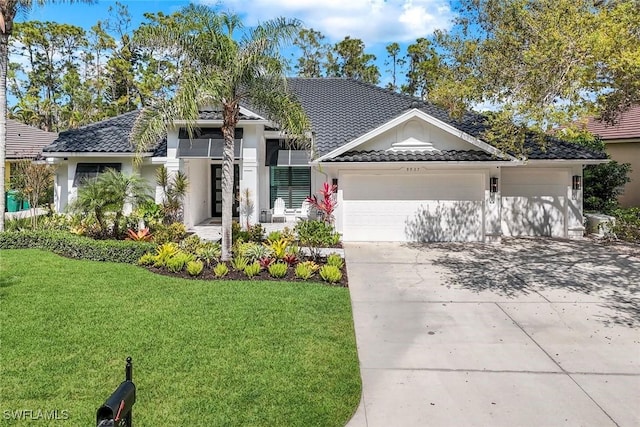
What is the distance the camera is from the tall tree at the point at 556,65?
8.70 meters

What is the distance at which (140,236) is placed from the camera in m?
13.2

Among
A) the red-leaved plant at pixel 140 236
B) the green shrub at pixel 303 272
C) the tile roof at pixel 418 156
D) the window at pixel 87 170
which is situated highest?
the tile roof at pixel 418 156

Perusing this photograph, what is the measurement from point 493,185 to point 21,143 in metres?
26.5

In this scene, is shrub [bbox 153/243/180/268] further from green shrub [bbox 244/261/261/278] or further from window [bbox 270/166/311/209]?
window [bbox 270/166/311/209]

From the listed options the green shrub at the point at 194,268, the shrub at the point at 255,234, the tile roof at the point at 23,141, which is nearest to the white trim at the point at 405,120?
the shrub at the point at 255,234

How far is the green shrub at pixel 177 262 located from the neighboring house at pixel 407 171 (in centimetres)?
581

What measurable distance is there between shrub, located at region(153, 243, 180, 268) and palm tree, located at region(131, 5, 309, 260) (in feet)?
4.32

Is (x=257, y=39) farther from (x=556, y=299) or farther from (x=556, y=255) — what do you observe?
(x=556, y=255)

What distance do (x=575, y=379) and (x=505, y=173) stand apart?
12245 mm

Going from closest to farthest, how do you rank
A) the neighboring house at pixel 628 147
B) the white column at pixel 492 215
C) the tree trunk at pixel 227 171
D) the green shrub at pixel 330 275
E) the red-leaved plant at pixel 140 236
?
the green shrub at pixel 330 275
the tree trunk at pixel 227 171
the red-leaved plant at pixel 140 236
the white column at pixel 492 215
the neighboring house at pixel 628 147

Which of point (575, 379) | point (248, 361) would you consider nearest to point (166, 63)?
point (248, 361)

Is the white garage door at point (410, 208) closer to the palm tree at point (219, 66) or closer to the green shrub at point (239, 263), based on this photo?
the palm tree at point (219, 66)

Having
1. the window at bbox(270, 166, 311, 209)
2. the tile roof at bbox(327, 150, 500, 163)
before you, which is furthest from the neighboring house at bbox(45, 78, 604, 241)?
the window at bbox(270, 166, 311, 209)

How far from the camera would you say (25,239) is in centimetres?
1295
